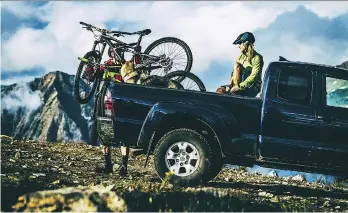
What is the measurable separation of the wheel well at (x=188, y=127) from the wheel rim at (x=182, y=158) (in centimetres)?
37

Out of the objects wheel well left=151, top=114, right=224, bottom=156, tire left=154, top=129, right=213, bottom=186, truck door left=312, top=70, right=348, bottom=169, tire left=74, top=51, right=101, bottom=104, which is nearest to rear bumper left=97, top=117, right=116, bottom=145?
wheel well left=151, top=114, right=224, bottom=156

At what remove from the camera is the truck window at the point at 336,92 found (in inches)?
281

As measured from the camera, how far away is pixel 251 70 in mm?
8188

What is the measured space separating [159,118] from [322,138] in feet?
7.83

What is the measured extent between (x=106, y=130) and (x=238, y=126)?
6.48 ft

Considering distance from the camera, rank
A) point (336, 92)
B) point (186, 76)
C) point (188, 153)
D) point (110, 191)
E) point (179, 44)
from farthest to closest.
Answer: point (179, 44)
point (186, 76)
point (336, 92)
point (188, 153)
point (110, 191)

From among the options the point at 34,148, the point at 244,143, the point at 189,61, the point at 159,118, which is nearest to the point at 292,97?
the point at 244,143

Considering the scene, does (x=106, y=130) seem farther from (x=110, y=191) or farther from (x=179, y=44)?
(x=179, y=44)

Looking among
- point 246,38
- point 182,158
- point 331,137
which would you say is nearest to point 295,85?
point 331,137

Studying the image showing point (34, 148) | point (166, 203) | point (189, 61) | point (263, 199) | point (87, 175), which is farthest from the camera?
point (34, 148)

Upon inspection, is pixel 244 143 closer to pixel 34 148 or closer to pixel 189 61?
pixel 189 61

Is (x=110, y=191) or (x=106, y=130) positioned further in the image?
(x=106, y=130)

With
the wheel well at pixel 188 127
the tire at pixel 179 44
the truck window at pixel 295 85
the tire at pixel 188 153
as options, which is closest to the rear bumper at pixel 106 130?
the wheel well at pixel 188 127

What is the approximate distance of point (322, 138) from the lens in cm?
698
